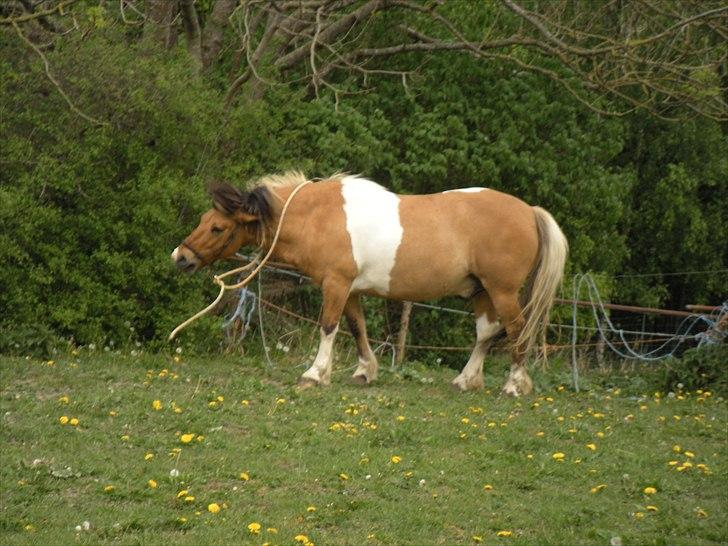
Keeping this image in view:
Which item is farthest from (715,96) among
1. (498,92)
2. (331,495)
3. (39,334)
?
(331,495)

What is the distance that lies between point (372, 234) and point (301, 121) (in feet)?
16.6

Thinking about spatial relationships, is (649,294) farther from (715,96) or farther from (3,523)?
(3,523)

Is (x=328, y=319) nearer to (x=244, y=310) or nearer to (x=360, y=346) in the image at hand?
(x=360, y=346)

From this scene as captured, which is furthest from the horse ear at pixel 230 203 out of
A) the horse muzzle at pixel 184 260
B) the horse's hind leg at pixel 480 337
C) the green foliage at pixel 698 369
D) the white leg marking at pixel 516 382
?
the green foliage at pixel 698 369

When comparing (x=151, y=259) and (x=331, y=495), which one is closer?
(x=331, y=495)

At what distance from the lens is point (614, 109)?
66.2 feet

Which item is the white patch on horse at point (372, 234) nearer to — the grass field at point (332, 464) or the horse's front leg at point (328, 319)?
the horse's front leg at point (328, 319)

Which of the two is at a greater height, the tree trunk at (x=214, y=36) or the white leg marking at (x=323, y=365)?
the tree trunk at (x=214, y=36)

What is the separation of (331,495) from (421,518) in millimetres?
624

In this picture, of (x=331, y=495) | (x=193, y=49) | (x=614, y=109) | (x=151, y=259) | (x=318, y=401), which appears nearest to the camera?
(x=331, y=495)

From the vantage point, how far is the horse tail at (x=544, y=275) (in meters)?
10.6

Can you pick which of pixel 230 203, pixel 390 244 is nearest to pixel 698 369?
pixel 390 244

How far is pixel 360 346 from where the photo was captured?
10.8 meters

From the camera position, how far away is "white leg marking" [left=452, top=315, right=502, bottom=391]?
35.8 ft
